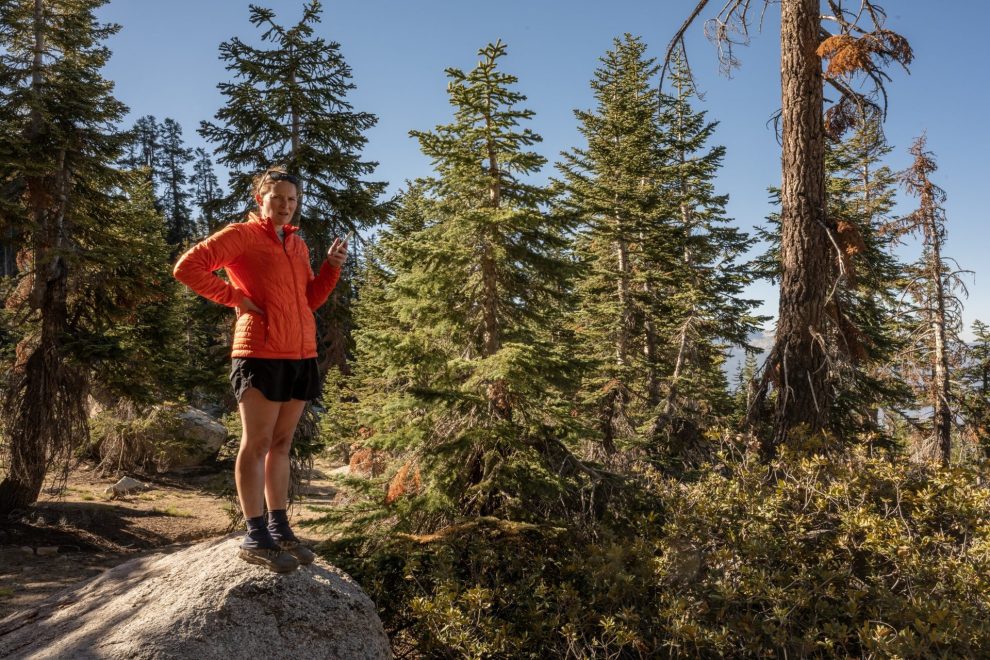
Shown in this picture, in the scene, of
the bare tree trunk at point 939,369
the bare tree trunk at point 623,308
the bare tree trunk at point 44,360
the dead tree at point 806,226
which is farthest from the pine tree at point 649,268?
the bare tree trunk at point 44,360

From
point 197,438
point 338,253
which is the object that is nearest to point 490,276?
point 338,253

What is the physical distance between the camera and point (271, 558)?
12.8ft

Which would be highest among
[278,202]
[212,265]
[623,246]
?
[623,246]

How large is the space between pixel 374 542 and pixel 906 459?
5491mm

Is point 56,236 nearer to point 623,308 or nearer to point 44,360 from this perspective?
point 44,360

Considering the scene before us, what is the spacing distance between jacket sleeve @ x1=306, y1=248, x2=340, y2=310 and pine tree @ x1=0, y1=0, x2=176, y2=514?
7.74 meters

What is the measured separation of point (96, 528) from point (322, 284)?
37.1 ft

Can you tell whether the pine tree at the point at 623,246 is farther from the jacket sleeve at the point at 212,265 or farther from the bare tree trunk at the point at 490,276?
the jacket sleeve at the point at 212,265

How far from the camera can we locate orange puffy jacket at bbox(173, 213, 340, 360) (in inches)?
141

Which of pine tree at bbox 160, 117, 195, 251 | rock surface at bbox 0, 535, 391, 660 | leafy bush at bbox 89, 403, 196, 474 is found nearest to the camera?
rock surface at bbox 0, 535, 391, 660

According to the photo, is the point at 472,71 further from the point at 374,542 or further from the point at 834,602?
the point at 834,602

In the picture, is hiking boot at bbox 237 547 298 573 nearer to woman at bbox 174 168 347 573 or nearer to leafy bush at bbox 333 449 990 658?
woman at bbox 174 168 347 573

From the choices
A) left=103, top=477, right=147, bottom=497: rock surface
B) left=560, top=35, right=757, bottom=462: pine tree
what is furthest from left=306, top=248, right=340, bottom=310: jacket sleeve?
left=103, top=477, right=147, bottom=497: rock surface

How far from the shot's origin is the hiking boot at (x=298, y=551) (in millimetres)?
4090
